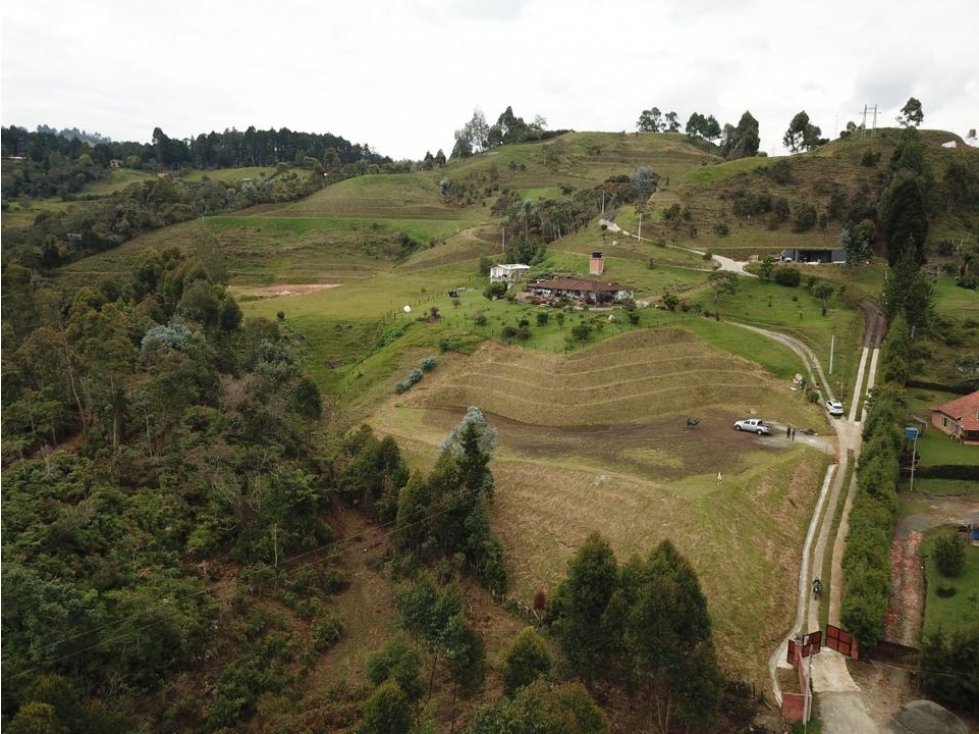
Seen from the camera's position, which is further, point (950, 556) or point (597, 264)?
point (597, 264)

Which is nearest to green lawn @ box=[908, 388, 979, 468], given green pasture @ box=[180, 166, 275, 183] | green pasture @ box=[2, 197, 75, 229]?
green pasture @ box=[2, 197, 75, 229]

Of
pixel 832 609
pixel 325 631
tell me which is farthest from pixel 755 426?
pixel 325 631

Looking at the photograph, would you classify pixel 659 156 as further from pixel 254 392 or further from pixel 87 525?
pixel 87 525

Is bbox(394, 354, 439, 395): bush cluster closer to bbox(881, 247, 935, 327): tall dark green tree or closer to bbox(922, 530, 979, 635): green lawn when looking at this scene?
bbox(922, 530, 979, 635): green lawn

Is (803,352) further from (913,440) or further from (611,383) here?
(611,383)

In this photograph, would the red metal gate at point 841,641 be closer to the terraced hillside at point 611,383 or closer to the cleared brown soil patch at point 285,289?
the terraced hillside at point 611,383
